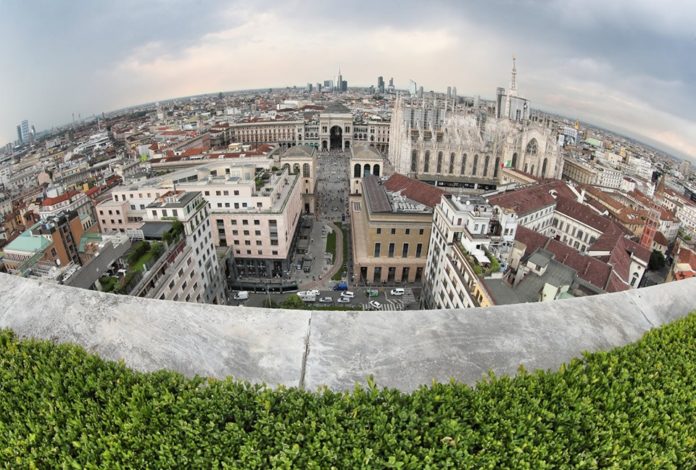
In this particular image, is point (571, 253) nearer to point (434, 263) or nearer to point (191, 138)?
point (434, 263)

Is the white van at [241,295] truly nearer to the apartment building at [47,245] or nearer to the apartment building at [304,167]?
the apartment building at [47,245]

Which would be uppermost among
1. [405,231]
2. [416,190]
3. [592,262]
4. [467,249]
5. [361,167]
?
[467,249]

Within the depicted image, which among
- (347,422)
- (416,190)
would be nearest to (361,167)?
(416,190)

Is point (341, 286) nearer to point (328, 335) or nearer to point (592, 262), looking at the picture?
point (592, 262)

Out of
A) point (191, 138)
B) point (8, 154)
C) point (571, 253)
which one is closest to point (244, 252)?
point (571, 253)

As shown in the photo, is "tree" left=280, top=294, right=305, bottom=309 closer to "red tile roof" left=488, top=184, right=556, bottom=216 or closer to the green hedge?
"red tile roof" left=488, top=184, right=556, bottom=216

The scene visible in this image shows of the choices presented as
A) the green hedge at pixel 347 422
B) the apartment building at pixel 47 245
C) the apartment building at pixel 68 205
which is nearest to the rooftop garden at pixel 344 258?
the apartment building at pixel 47 245
